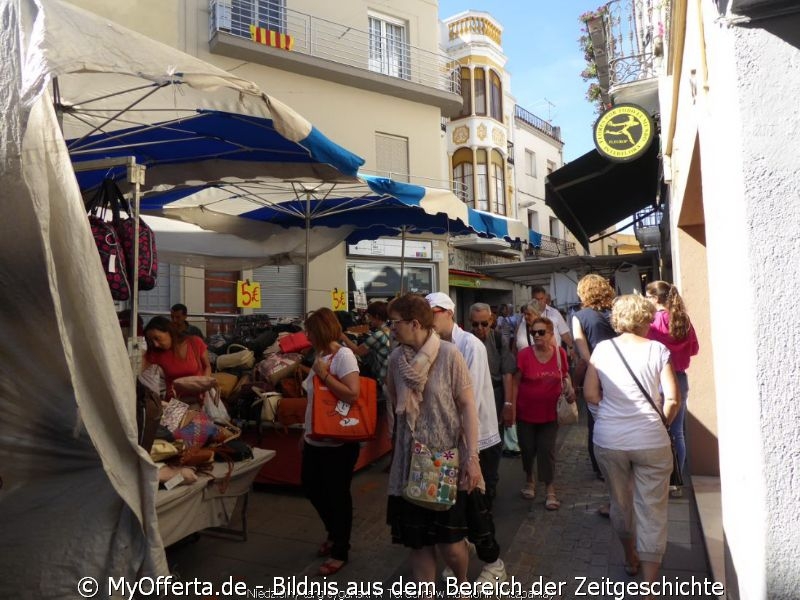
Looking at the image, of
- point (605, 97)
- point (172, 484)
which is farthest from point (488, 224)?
point (605, 97)

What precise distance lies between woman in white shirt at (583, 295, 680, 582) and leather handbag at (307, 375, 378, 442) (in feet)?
4.83

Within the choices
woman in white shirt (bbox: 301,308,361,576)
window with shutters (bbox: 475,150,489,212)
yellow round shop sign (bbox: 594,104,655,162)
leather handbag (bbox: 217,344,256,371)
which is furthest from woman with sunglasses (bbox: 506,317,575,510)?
window with shutters (bbox: 475,150,489,212)

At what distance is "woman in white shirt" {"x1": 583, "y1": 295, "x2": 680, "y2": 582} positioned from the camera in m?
3.34

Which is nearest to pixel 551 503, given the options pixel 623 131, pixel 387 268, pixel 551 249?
pixel 623 131

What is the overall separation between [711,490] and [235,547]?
405 centimetres

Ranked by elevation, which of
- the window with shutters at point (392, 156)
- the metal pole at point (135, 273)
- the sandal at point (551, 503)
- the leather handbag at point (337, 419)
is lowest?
the sandal at point (551, 503)

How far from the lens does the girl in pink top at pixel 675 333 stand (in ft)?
15.8

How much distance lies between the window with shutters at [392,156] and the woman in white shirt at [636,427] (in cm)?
1334

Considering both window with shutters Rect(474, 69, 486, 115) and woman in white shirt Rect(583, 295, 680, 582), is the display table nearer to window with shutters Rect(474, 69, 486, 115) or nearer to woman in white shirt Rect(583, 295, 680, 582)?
woman in white shirt Rect(583, 295, 680, 582)

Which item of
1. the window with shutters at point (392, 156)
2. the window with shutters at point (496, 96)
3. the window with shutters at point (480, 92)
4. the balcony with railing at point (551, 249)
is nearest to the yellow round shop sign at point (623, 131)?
the window with shutters at point (392, 156)

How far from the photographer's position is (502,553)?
4.25 metres

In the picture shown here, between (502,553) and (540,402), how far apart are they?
4.57ft

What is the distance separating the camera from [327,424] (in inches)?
156

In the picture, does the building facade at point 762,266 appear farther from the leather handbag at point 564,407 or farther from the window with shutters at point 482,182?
the window with shutters at point 482,182
